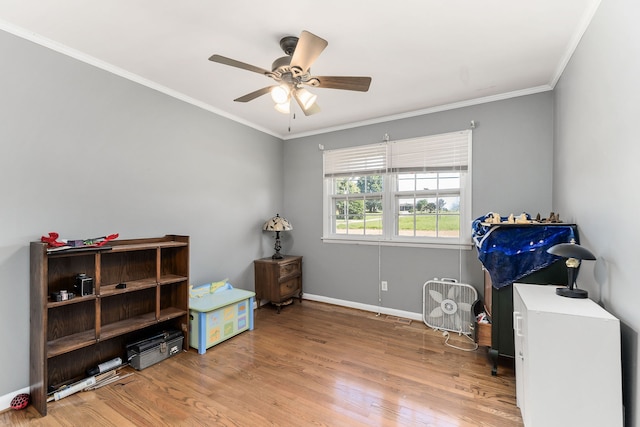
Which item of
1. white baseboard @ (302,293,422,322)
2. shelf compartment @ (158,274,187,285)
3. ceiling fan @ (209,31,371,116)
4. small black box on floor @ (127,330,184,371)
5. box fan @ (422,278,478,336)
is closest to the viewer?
ceiling fan @ (209,31,371,116)

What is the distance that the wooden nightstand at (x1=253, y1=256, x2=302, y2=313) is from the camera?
3.79m

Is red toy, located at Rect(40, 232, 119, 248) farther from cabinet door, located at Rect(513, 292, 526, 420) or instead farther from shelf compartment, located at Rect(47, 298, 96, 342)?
cabinet door, located at Rect(513, 292, 526, 420)

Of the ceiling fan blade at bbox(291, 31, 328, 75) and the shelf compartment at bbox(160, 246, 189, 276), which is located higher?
the ceiling fan blade at bbox(291, 31, 328, 75)

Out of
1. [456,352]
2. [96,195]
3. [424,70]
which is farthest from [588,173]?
[96,195]

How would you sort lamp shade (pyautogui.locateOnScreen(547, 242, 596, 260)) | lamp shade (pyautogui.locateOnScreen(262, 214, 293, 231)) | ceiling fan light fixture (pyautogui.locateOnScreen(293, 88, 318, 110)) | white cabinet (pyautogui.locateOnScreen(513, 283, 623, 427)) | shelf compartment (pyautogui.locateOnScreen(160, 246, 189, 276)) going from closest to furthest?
1. white cabinet (pyautogui.locateOnScreen(513, 283, 623, 427))
2. lamp shade (pyautogui.locateOnScreen(547, 242, 596, 260))
3. ceiling fan light fixture (pyautogui.locateOnScreen(293, 88, 318, 110))
4. shelf compartment (pyautogui.locateOnScreen(160, 246, 189, 276))
5. lamp shade (pyautogui.locateOnScreen(262, 214, 293, 231))

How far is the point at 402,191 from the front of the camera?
3.63 meters

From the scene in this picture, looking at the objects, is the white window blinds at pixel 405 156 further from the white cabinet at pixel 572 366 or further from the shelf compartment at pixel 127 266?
the shelf compartment at pixel 127 266

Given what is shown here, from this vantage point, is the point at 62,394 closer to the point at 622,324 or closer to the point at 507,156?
the point at 622,324

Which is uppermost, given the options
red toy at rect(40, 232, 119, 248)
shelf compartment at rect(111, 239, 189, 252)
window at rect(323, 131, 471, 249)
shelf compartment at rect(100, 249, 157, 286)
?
window at rect(323, 131, 471, 249)

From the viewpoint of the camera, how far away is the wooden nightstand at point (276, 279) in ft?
12.4

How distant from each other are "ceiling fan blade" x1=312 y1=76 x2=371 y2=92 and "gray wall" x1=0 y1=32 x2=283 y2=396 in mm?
1795

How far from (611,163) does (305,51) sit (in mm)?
1793

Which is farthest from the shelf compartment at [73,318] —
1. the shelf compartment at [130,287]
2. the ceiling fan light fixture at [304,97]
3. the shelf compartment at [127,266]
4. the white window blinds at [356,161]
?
the white window blinds at [356,161]

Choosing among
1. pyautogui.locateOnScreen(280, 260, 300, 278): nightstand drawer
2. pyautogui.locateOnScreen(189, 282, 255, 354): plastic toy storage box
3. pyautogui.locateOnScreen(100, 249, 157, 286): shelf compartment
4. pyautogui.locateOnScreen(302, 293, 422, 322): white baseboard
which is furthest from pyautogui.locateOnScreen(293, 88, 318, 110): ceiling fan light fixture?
pyautogui.locateOnScreen(302, 293, 422, 322): white baseboard
